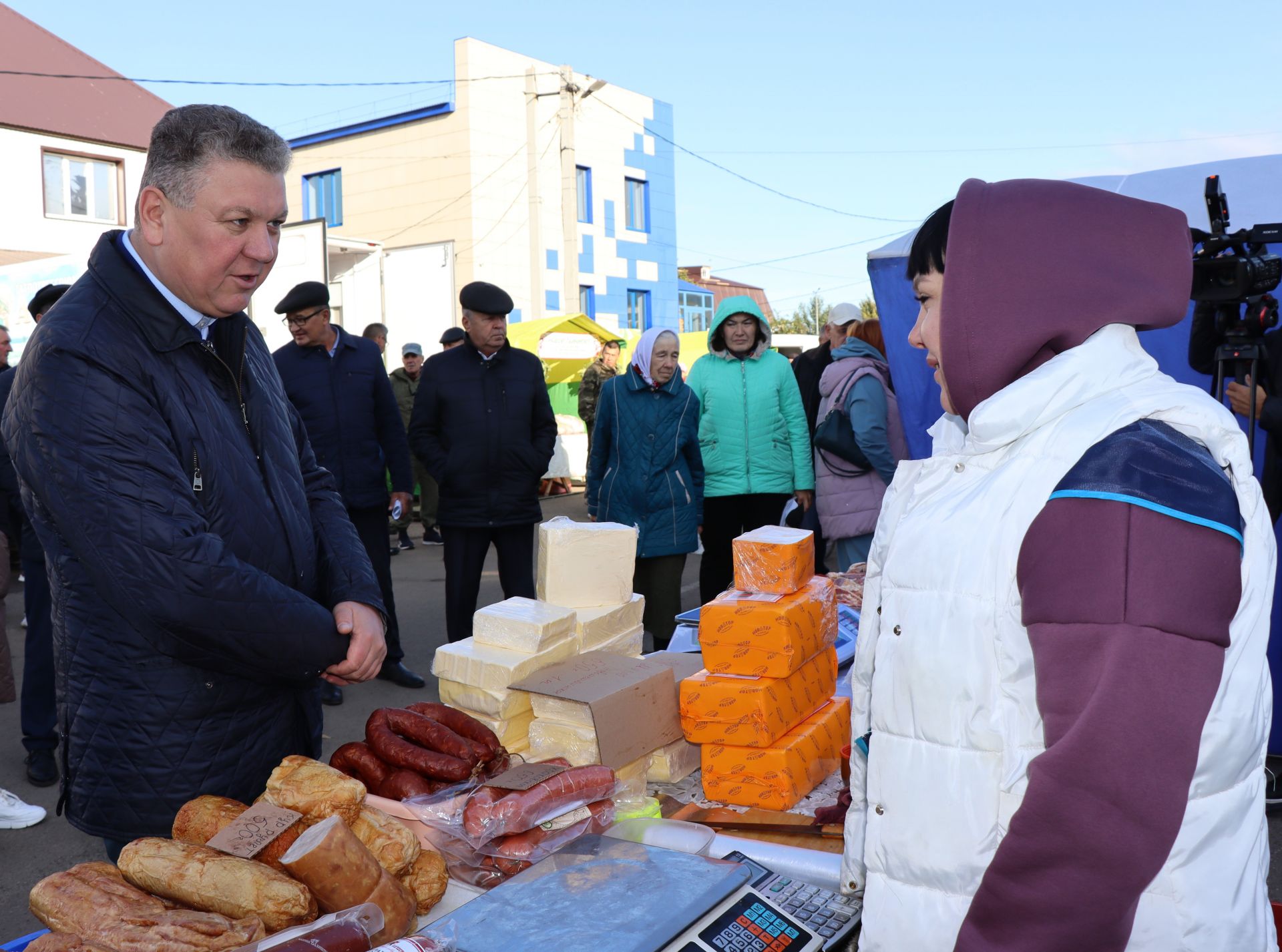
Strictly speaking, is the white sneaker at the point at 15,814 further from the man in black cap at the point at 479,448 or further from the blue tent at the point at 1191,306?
the blue tent at the point at 1191,306

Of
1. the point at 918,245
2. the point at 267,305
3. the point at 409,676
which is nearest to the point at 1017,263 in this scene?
the point at 918,245

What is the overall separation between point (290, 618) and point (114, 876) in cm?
50

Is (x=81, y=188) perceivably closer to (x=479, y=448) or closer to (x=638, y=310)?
(x=479, y=448)

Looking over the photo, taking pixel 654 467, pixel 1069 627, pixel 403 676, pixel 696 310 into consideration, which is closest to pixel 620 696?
pixel 1069 627

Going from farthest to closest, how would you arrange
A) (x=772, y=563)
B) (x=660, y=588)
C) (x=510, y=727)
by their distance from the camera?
(x=660, y=588), (x=772, y=563), (x=510, y=727)

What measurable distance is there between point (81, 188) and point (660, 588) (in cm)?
1643

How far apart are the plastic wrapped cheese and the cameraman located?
283 centimetres

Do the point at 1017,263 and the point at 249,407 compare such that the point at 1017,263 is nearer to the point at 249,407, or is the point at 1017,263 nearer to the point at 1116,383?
the point at 1116,383

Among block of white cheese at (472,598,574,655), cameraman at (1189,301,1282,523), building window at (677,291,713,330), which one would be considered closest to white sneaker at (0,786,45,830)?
block of white cheese at (472,598,574,655)

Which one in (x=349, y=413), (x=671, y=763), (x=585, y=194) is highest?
(x=585, y=194)

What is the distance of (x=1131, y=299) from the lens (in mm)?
1212

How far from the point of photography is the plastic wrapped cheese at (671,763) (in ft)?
8.13

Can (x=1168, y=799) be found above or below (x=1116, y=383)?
below

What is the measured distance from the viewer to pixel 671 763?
97.7 inches
